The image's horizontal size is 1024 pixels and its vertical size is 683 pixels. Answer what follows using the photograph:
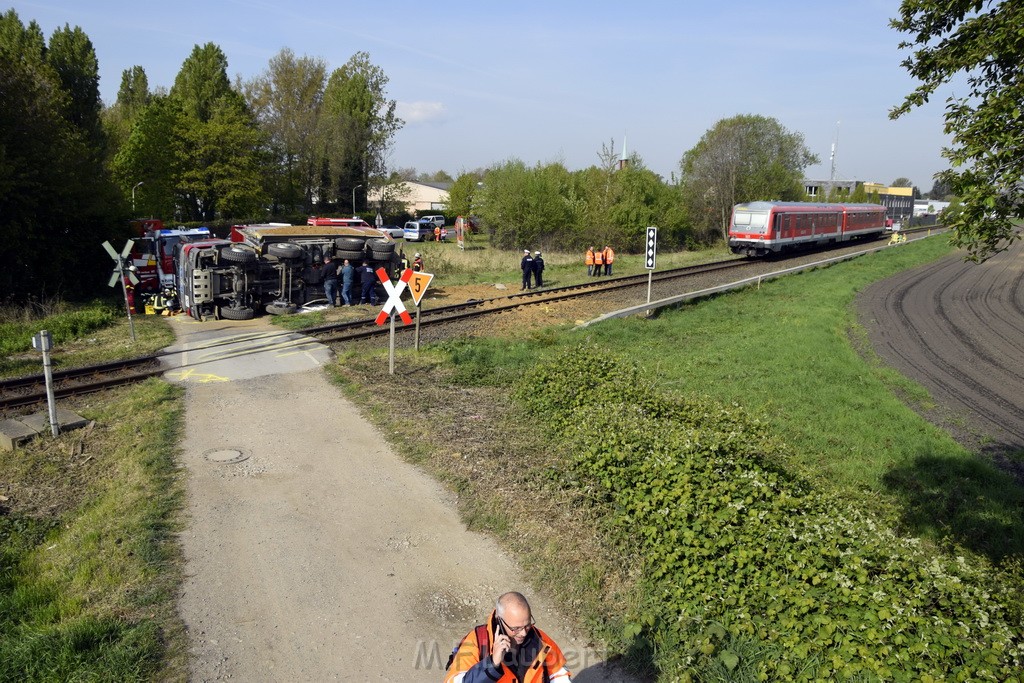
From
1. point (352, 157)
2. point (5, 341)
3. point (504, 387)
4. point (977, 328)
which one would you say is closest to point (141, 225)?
point (5, 341)

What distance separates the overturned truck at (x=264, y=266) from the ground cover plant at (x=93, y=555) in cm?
815

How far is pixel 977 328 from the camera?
2061cm

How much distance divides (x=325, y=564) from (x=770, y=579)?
3780mm

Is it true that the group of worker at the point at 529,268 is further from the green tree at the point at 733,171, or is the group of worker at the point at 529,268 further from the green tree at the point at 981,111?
the green tree at the point at 733,171

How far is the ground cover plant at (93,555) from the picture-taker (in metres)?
4.89

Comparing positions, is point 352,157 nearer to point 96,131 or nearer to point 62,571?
point 96,131

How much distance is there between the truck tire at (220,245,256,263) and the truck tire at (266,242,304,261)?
68cm

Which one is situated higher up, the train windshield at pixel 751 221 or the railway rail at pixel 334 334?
the train windshield at pixel 751 221

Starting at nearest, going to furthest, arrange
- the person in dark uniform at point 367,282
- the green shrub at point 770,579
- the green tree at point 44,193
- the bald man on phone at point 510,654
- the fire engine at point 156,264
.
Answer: the bald man on phone at point 510,654, the green shrub at point 770,579, the green tree at point 44,193, the person in dark uniform at point 367,282, the fire engine at point 156,264

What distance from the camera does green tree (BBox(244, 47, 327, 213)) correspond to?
58.1 meters

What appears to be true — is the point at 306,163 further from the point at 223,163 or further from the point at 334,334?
the point at 334,334

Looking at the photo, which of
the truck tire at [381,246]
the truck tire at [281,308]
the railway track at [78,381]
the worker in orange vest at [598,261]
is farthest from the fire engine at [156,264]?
the worker in orange vest at [598,261]

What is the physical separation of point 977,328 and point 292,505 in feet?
67.8

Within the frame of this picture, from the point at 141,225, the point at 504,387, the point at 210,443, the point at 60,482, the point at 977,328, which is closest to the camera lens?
the point at 60,482
